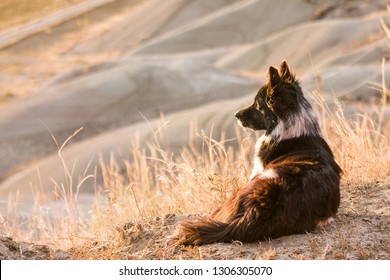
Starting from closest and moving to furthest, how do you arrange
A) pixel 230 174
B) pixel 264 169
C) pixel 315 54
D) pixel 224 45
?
1. pixel 264 169
2. pixel 230 174
3. pixel 315 54
4. pixel 224 45

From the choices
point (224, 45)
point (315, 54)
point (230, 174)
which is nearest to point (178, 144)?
point (230, 174)

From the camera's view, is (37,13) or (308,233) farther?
(37,13)

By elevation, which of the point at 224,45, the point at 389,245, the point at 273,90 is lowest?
the point at 224,45

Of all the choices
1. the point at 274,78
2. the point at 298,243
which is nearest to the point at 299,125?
the point at 274,78

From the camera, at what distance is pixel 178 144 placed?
16312 millimetres

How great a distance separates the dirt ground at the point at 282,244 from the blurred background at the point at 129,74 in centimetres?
605

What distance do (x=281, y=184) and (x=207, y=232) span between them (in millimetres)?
532

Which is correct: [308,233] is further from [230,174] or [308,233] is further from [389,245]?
[230,174]

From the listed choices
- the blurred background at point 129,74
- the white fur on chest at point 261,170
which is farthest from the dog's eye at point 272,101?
the blurred background at point 129,74

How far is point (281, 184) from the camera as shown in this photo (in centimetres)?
452

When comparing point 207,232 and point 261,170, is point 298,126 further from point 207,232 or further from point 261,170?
point 207,232

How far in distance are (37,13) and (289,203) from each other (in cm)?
1333

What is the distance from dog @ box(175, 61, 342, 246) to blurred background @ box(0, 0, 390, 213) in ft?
21.4

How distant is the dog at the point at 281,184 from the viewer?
4.48 m
